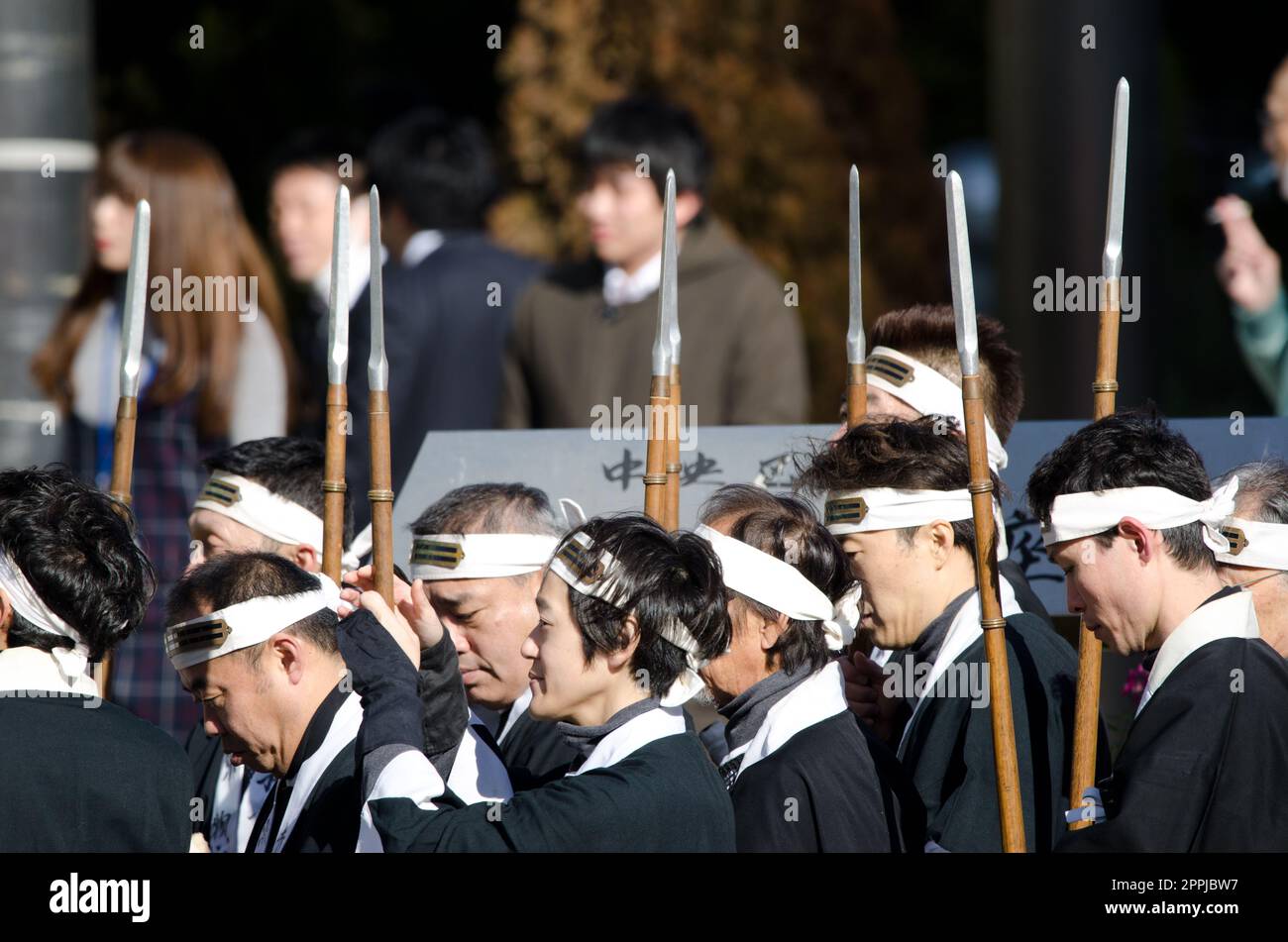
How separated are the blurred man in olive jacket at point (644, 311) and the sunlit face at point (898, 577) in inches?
81.1

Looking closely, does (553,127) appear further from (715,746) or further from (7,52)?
(715,746)

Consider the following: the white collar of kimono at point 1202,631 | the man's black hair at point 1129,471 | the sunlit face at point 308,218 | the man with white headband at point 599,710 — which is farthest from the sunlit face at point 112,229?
the white collar of kimono at point 1202,631

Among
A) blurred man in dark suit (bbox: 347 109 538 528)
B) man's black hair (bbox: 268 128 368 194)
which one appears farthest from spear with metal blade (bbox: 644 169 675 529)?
man's black hair (bbox: 268 128 368 194)

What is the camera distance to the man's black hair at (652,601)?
3.02 meters

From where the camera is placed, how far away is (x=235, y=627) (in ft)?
11.3

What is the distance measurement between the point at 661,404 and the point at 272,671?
2.96ft

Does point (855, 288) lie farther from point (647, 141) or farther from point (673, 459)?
point (647, 141)

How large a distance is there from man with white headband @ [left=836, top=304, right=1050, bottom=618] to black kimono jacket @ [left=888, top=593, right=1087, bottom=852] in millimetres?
449

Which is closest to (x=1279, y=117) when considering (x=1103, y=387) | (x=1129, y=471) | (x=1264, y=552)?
(x=1103, y=387)

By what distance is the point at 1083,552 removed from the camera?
314 centimetres

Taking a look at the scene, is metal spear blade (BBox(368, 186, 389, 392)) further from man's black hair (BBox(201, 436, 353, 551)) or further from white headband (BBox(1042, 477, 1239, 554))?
white headband (BBox(1042, 477, 1239, 554))

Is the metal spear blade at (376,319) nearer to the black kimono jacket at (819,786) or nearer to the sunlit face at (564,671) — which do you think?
the sunlit face at (564,671)

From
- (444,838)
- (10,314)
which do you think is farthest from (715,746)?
(10,314)

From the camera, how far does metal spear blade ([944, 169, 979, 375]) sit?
130 inches
